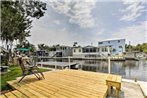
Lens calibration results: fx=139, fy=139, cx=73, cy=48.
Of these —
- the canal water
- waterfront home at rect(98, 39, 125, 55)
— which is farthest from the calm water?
waterfront home at rect(98, 39, 125, 55)

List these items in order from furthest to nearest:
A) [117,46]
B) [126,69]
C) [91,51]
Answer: [117,46], [91,51], [126,69]

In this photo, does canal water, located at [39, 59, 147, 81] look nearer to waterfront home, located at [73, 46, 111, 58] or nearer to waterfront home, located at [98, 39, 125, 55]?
waterfront home, located at [73, 46, 111, 58]

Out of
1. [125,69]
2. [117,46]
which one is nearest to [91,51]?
[117,46]

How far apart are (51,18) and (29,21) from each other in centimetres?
179

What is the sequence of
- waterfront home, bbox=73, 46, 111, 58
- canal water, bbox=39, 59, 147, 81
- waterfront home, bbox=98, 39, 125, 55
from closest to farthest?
canal water, bbox=39, 59, 147, 81
waterfront home, bbox=73, 46, 111, 58
waterfront home, bbox=98, 39, 125, 55

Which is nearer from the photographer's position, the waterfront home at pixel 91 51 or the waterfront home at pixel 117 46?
the waterfront home at pixel 91 51

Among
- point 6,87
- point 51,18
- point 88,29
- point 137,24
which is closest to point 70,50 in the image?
point 88,29

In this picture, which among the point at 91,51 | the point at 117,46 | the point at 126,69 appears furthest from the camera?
the point at 117,46

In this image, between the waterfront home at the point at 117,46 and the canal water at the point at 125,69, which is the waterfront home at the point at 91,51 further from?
the canal water at the point at 125,69

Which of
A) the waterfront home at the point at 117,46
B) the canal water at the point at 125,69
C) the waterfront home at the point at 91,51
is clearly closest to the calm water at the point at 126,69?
the canal water at the point at 125,69

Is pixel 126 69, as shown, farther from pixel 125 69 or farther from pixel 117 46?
pixel 117 46

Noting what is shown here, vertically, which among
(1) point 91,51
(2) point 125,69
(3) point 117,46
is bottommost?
(2) point 125,69

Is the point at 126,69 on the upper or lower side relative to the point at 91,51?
lower

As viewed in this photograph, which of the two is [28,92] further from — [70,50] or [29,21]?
[70,50]
